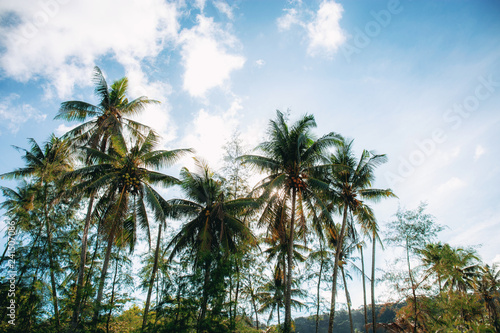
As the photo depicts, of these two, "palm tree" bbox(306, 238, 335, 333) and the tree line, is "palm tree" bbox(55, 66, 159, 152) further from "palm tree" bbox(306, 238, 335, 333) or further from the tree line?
"palm tree" bbox(306, 238, 335, 333)

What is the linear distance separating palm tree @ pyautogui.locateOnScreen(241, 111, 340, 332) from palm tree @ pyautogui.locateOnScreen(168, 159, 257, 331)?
1.52 metres

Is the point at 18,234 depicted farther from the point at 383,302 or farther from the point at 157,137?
the point at 383,302

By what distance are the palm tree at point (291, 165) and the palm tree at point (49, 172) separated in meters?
9.42

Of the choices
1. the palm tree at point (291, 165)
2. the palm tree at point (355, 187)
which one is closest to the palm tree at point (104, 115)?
the palm tree at point (291, 165)

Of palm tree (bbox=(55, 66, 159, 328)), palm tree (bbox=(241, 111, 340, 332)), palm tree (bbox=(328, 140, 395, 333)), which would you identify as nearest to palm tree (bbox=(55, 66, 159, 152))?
palm tree (bbox=(55, 66, 159, 328))

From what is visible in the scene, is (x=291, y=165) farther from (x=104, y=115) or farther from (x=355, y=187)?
(x=104, y=115)

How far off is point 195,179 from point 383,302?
1315 centimetres

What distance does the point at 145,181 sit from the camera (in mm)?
14281

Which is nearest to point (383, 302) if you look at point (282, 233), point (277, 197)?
point (282, 233)

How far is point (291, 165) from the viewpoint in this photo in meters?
15.3

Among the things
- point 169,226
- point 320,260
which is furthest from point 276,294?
point 169,226

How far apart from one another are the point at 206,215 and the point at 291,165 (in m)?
5.50

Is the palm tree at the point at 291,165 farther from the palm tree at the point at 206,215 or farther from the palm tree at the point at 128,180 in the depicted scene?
the palm tree at the point at 128,180

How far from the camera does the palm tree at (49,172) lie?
12289mm
